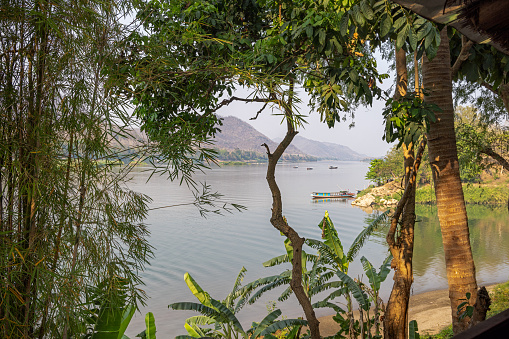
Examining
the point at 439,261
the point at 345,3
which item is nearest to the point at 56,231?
the point at 345,3

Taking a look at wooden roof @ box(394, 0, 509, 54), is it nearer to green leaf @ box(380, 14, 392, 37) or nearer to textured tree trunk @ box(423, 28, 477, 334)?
green leaf @ box(380, 14, 392, 37)

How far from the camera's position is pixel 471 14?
1.21 m

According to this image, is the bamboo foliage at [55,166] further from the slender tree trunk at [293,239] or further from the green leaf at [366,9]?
the slender tree trunk at [293,239]

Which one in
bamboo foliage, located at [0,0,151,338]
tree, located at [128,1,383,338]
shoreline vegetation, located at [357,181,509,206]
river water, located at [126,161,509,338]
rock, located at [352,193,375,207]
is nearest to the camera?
bamboo foliage, located at [0,0,151,338]

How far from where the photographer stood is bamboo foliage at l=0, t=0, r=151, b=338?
172 centimetres

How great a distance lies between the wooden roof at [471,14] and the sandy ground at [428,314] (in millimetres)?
5568

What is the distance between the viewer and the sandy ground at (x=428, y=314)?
6.55 m

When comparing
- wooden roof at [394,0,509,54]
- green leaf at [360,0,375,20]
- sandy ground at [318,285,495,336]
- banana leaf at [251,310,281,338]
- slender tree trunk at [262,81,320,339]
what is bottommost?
sandy ground at [318,285,495,336]

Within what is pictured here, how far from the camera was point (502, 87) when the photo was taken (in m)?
5.50

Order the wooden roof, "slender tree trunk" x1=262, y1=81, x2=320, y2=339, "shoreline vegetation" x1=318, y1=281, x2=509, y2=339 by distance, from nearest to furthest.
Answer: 1. the wooden roof
2. "slender tree trunk" x1=262, y1=81, x2=320, y2=339
3. "shoreline vegetation" x1=318, y1=281, x2=509, y2=339

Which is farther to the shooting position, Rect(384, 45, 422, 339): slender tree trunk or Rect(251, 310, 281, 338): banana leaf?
Rect(251, 310, 281, 338): banana leaf

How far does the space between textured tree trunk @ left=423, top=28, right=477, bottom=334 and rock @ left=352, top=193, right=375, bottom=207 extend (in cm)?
2046

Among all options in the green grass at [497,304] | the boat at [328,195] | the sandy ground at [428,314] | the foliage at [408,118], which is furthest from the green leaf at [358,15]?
the boat at [328,195]

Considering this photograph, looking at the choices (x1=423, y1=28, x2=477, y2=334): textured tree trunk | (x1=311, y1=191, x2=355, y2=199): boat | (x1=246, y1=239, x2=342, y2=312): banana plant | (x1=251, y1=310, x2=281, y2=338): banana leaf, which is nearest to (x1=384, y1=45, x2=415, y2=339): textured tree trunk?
(x1=423, y1=28, x2=477, y2=334): textured tree trunk
